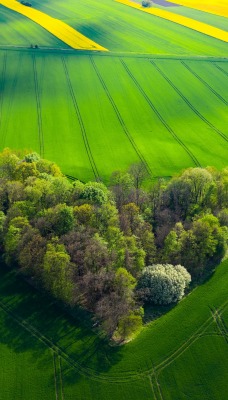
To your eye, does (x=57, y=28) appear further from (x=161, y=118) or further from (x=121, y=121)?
(x=161, y=118)

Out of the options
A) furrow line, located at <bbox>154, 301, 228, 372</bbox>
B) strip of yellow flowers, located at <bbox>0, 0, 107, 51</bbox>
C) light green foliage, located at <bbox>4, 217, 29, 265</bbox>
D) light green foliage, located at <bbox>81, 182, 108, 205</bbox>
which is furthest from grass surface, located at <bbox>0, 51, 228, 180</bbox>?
furrow line, located at <bbox>154, 301, 228, 372</bbox>

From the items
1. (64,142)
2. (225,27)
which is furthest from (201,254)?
(225,27)

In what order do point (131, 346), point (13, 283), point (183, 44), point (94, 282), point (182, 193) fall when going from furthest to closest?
point (183, 44), point (182, 193), point (13, 283), point (94, 282), point (131, 346)

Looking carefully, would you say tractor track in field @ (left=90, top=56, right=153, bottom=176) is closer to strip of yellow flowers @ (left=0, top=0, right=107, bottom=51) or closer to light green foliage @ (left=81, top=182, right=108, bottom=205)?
strip of yellow flowers @ (left=0, top=0, right=107, bottom=51)

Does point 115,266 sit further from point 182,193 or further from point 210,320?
point 182,193

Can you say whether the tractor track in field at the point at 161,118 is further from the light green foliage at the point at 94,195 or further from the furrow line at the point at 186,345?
the furrow line at the point at 186,345

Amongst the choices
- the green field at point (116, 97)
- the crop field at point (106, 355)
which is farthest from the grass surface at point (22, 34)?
the crop field at point (106, 355)

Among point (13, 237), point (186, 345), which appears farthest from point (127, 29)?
point (186, 345)
